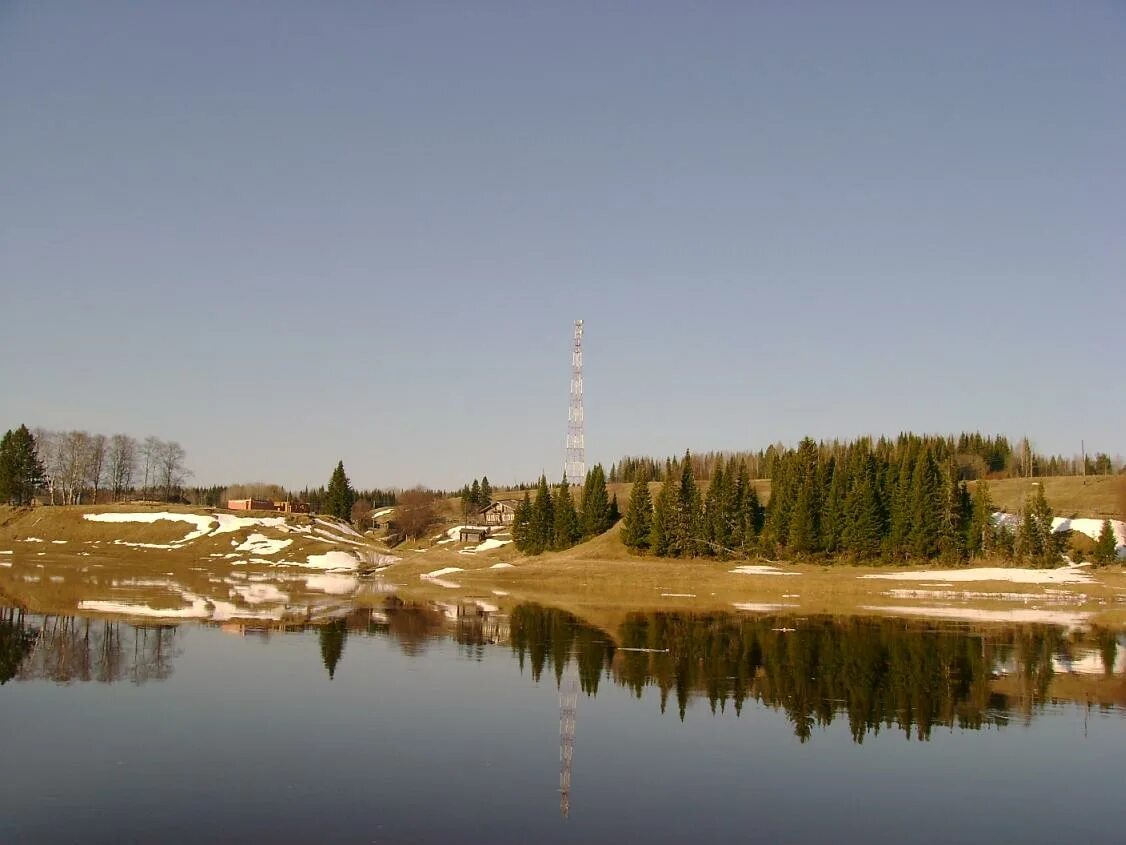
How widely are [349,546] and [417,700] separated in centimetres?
8530

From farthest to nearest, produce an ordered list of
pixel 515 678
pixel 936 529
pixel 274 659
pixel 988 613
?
1. pixel 936 529
2. pixel 988 613
3. pixel 274 659
4. pixel 515 678

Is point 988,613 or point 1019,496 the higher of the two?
point 1019,496

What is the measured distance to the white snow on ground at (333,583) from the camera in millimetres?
78438

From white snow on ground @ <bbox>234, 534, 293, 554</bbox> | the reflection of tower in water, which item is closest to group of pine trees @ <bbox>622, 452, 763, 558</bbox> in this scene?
white snow on ground @ <bbox>234, 534, 293, 554</bbox>

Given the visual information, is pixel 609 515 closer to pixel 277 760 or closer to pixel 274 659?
pixel 274 659

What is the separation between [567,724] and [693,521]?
71.4 meters

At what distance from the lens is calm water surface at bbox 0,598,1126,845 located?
17.3 meters

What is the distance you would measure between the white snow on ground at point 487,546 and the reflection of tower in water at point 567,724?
73.3m

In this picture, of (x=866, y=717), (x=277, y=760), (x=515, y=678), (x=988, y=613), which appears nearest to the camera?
(x=277, y=760)

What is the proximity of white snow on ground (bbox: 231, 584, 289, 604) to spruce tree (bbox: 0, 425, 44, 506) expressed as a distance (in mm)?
82324

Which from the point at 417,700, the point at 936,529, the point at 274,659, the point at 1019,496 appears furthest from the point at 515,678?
the point at 1019,496

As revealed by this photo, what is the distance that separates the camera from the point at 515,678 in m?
34.2

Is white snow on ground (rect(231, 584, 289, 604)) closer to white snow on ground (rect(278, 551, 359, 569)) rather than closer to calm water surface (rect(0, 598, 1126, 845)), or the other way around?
white snow on ground (rect(278, 551, 359, 569))

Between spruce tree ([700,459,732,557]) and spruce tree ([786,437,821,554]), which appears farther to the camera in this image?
spruce tree ([700,459,732,557])
